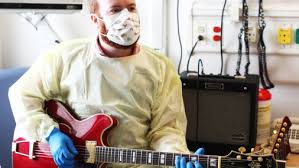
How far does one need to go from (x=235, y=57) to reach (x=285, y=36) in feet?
0.75

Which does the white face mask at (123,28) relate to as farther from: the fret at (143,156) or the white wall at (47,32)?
the white wall at (47,32)

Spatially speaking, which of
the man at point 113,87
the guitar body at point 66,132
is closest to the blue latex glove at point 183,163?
the man at point 113,87

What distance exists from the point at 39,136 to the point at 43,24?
0.72 m

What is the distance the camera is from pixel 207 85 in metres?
1.96

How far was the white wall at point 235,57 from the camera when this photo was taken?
2.10 m

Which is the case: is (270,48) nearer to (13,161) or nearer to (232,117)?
(232,117)

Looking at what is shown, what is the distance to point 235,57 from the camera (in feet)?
7.11

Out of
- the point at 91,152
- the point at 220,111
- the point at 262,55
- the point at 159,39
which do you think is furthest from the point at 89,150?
the point at 262,55

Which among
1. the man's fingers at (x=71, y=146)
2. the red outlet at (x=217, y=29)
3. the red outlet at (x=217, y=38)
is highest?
the red outlet at (x=217, y=29)

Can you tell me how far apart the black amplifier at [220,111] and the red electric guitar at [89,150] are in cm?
44

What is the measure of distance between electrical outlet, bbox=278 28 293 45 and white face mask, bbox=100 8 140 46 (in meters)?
0.70

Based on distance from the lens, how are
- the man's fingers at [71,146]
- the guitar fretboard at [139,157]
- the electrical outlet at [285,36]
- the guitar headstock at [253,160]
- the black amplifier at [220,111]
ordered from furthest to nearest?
the electrical outlet at [285,36] < the black amplifier at [220,111] < the man's fingers at [71,146] < the guitar fretboard at [139,157] < the guitar headstock at [253,160]

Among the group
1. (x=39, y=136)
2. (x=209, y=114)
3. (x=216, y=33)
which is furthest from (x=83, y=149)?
(x=216, y=33)

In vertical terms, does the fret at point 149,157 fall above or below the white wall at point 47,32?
below
